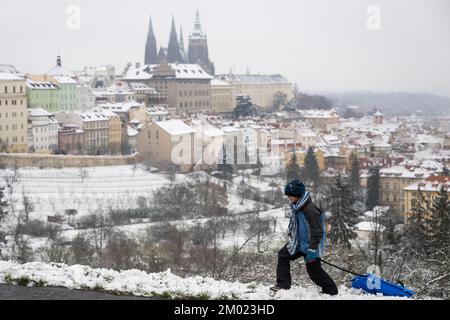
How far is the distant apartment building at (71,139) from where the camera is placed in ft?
63.2

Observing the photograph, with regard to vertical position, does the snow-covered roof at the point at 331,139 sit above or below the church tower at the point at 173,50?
below

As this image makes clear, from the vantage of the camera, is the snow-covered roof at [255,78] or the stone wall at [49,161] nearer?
the stone wall at [49,161]

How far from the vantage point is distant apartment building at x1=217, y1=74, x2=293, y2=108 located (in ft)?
120

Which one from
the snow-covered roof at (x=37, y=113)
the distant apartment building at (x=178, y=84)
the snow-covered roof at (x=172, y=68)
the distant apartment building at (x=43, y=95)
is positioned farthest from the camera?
the snow-covered roof at (x=172, y=68)

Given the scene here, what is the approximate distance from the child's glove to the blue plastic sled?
174mm

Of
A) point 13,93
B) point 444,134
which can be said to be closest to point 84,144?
point 13,93

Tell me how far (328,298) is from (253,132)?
19.7m

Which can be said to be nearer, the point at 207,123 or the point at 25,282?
the point at 25,282

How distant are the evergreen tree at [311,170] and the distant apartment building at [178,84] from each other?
11748 millimetres

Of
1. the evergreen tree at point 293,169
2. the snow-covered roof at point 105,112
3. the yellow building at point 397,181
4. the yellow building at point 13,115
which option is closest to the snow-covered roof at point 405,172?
the yellow building at point 397,181

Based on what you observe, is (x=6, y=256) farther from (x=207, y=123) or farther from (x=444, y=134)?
(x=444, y=134)

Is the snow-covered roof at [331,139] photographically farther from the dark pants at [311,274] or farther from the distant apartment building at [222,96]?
the dark pants at [311,274]

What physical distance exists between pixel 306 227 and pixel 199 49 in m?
36.2
